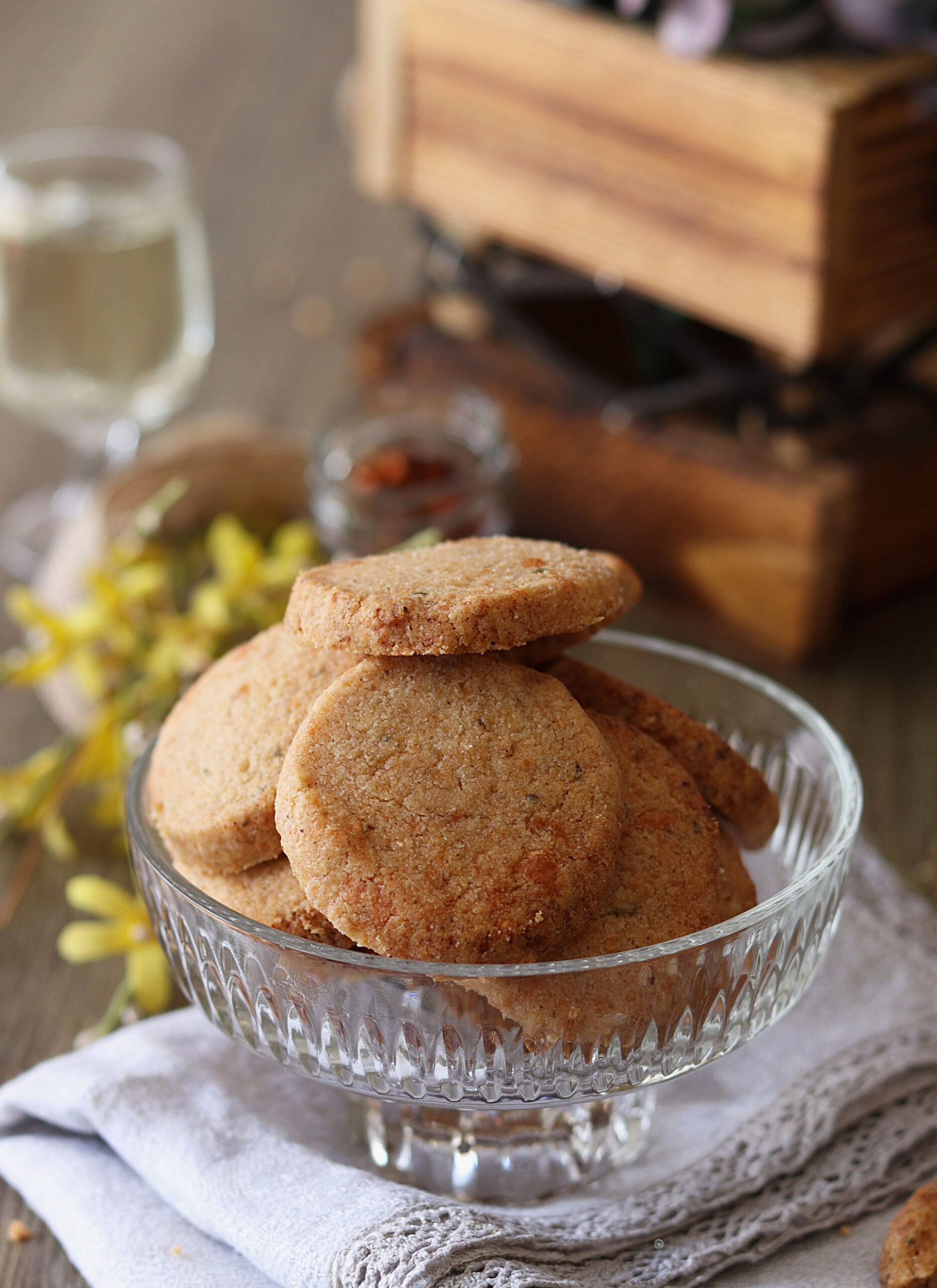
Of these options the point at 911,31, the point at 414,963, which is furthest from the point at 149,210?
the point at 414,963

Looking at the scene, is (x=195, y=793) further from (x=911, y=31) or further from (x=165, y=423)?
(x=165, y=423)

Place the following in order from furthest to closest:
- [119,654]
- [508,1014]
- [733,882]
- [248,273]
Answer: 1. [248,273]
2. [119,654]
3. [733,882]
4. [508,1014]

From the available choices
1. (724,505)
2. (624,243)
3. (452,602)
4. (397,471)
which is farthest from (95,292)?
(452,602)

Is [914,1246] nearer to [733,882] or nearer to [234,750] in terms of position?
[733,882]

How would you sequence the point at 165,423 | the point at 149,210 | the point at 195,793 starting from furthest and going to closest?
1. the point at 165,423
2. the point at 149,210
3. the point at 195,793

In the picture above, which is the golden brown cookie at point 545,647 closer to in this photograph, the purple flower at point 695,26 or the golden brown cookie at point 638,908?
the golden brown cookie at point 638,908

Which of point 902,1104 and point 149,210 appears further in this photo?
point 149,210

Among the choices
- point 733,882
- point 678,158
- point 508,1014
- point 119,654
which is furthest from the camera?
point 678,158
